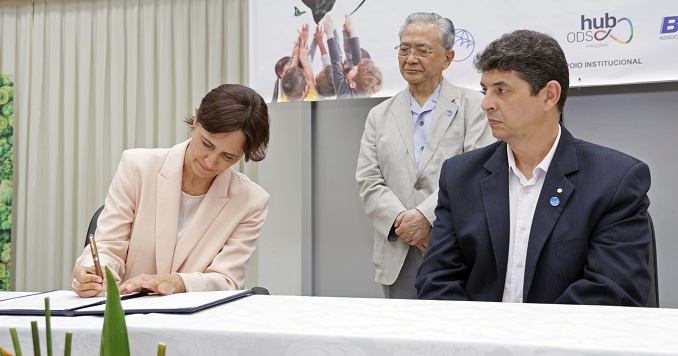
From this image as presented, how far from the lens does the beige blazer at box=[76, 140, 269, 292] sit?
2203 mm

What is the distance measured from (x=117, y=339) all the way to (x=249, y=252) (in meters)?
1.66

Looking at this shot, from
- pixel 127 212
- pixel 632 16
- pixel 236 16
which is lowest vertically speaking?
pixel 127 212

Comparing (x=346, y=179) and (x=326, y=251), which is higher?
(x=346, y=179)

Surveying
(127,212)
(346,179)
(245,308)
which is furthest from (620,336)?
(346,179)

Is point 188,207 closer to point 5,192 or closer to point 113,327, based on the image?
point 113,327

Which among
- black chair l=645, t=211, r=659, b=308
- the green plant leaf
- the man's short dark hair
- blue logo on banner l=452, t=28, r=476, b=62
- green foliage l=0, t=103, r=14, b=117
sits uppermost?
blue logo on banner l=452, t=28, r=476, b=62

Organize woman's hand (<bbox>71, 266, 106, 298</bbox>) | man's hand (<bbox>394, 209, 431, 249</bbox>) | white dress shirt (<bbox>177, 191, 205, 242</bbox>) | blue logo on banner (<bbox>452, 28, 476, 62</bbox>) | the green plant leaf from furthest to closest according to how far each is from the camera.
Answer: blue logo on banner (<bbox>452, 28, 476, 62</bbox>)
man's hand (<bbox>394, 209, 431, 249</bbox>)
white dress shirt (<bbox>177, 191, 205, 242</bbox>)
woman's hand (<bbox>71, 266, 106, 298</bbox>)
the green plant leaf

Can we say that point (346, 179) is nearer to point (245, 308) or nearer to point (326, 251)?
point (326, 251)

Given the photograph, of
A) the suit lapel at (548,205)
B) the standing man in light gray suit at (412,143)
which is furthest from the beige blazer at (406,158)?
the suit lapel at (548,205)

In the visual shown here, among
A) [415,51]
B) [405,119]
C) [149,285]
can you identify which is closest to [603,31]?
[415,51]

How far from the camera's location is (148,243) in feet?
7.32

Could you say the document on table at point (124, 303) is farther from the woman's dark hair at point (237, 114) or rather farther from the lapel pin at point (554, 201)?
the lapel pin at point (554, 201)

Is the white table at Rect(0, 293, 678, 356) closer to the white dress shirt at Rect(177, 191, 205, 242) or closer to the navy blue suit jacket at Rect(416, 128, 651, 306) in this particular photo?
the navy blue suit jacket at Rect(416, 128, 651, 306)

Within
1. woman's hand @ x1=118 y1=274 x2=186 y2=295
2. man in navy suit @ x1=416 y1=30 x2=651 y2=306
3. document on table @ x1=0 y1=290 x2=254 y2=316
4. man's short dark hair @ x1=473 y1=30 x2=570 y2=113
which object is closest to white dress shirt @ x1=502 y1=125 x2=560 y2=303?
man in navy suit @ x1=416 y1=30 x2=651 y2=306
